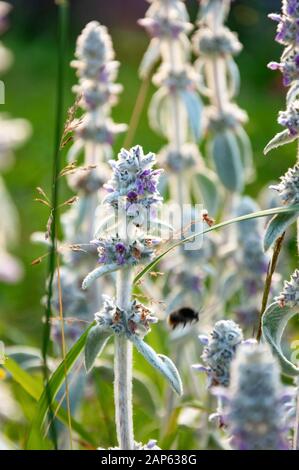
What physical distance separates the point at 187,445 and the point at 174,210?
801 millimetres

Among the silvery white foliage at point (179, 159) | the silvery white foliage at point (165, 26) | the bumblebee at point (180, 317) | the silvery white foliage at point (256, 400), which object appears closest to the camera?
the silvery white foliage at point (256, 400)

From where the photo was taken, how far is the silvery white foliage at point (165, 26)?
3.38 meters

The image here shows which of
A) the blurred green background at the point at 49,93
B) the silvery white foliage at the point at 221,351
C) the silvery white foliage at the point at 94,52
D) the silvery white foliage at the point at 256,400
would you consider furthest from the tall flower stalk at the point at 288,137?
the blurred green background at the point at 49,93

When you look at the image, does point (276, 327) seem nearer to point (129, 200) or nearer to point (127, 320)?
point (127, 320)

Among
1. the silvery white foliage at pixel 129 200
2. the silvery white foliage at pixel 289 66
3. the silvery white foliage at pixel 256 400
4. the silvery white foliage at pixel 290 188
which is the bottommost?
the silvery white foliage at pixel 256 400

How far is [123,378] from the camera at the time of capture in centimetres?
200

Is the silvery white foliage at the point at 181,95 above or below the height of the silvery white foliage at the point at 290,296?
above

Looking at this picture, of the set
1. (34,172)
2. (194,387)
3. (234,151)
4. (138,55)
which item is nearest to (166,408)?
(194,387)

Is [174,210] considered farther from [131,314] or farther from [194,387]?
→ [131,314]

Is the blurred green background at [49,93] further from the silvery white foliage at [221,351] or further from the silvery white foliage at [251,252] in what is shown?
the silvery white foliage at [221,351]

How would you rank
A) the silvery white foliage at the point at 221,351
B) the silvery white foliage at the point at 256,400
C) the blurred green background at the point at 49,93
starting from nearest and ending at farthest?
the silvery white foliage at the point at 256,400 → the silvery white foliage at the point at 221,351 → the blurred green background at the point at 49,93

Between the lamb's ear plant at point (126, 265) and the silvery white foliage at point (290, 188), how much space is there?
0.97 feet

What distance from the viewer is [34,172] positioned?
655 centimetres

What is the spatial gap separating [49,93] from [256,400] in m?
7.60
